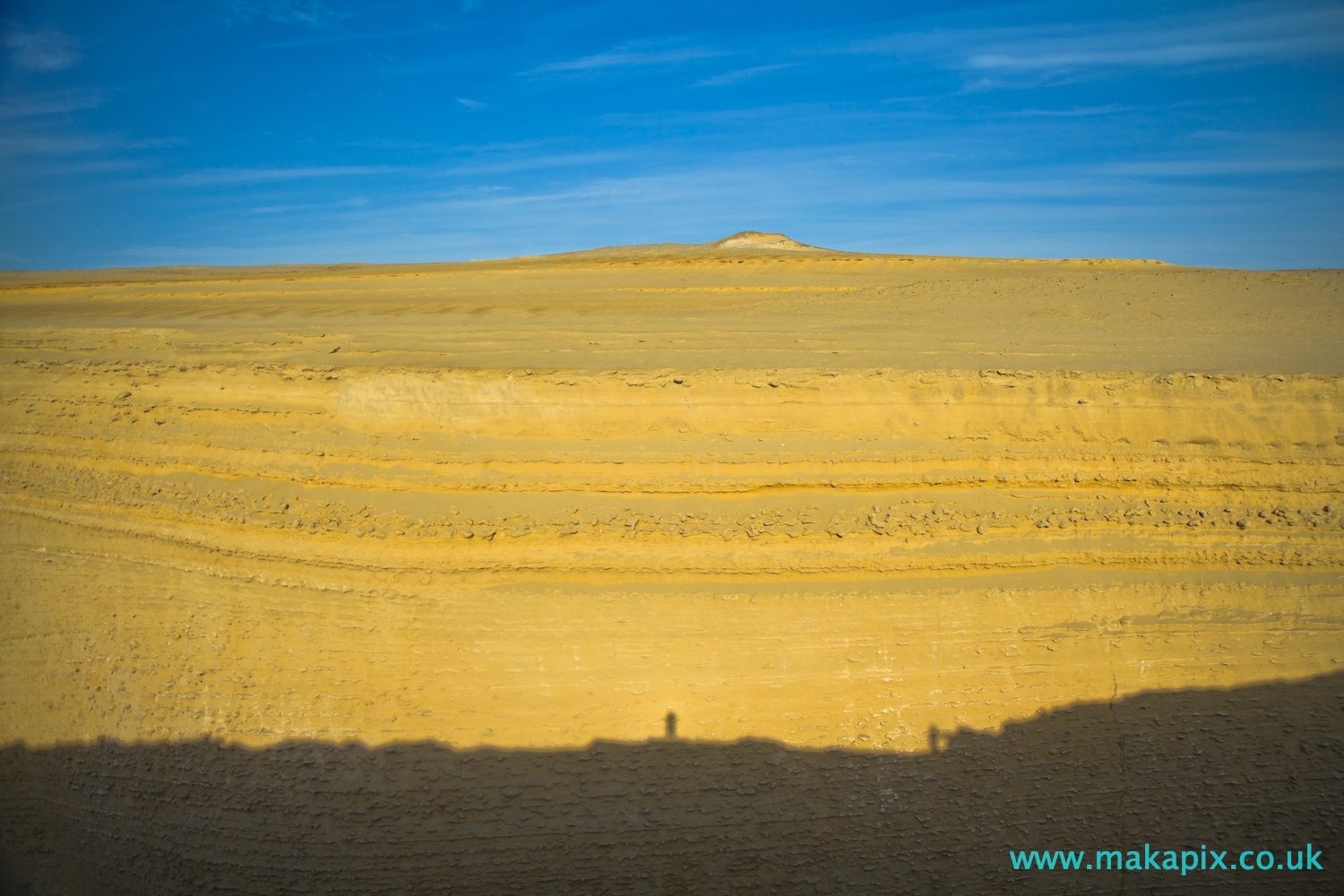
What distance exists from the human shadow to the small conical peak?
49.6ft

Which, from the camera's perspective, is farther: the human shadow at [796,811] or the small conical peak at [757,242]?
the small conical peak at [757,242]

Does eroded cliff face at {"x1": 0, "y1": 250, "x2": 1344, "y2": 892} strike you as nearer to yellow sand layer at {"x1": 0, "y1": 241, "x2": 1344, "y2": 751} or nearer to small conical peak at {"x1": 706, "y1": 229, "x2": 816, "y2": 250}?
yellow sand layer at {"x1": 0, "y1": 241, "x2": 1344, "y2": 751}

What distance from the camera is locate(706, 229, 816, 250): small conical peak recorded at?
61.0ft

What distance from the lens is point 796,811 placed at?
4.62 m

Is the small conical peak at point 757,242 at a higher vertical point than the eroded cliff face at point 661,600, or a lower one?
higher

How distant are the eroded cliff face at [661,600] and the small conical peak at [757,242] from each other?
40.6 ft

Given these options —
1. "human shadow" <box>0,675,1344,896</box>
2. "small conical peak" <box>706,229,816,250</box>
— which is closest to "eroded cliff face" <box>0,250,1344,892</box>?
"human shadow" <box>0,675,1344,896</box>

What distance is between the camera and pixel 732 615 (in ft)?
17.1

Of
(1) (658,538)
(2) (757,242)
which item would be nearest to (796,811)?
(1) (658,538)

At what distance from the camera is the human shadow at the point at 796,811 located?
178 inches

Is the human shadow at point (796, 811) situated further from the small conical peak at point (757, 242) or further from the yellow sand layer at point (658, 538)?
the small conical peak at point (757, 242)

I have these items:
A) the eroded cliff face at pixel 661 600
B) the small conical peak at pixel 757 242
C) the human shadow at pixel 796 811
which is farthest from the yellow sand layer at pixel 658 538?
the small conical peak at pixel 757 242

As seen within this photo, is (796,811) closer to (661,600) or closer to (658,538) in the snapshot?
(661,600)

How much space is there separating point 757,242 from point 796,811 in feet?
54.3
